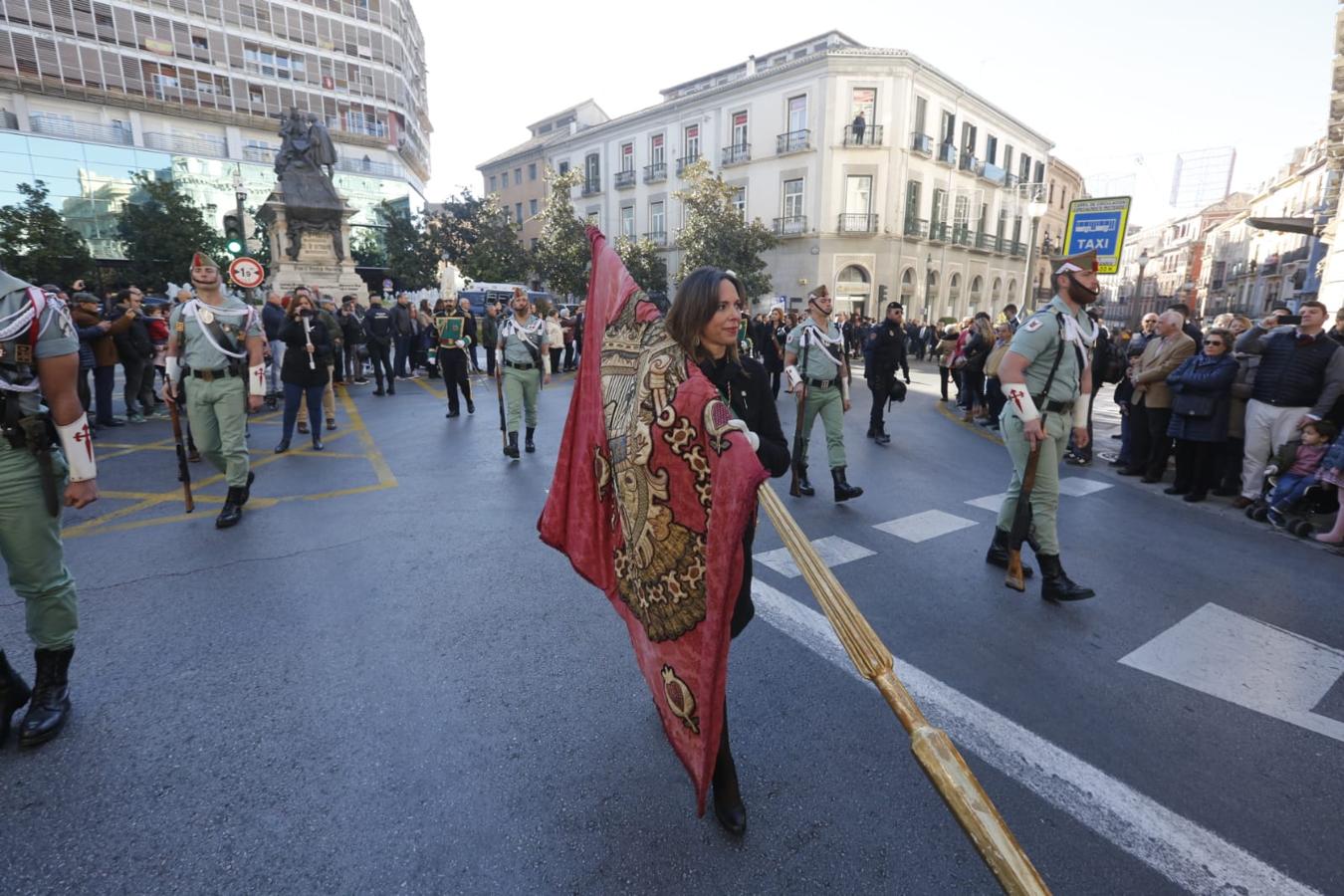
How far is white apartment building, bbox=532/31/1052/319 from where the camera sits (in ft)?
102

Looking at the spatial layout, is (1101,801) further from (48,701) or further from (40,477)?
(40,477)

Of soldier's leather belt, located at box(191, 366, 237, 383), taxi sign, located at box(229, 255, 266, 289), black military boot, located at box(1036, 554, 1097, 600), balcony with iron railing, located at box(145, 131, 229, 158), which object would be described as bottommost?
black military boot, located at box(1036, 554, 1097, 600)

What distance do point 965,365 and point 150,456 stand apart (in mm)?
11394

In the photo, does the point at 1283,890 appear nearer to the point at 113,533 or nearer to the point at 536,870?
the point at 536,870

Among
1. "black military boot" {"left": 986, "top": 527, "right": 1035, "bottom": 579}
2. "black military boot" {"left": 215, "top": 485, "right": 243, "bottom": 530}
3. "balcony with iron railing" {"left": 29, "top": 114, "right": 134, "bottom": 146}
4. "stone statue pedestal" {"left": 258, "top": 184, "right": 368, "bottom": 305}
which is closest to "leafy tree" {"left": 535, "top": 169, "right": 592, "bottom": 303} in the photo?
"stone statue pedestal" {"left": 258, "top": 184, "right": 368, "bottom": 305}

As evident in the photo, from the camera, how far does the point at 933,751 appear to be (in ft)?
5.94

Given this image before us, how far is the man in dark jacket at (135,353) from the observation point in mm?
9000

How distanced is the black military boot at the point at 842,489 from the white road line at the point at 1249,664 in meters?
2.61

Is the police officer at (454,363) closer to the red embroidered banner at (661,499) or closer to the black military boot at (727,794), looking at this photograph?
the red embroidered banner at (661,499)

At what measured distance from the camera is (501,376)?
25.6 ft

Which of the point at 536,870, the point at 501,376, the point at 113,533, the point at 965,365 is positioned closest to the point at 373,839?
the point at 536,870

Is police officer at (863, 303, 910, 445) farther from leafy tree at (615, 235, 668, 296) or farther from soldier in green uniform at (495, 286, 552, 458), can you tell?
leafy tree at (615, 235, 668, 296)

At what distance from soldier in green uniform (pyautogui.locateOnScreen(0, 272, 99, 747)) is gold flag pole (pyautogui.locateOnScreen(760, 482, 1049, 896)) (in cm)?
288

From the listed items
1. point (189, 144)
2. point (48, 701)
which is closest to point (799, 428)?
point (48, 701)
